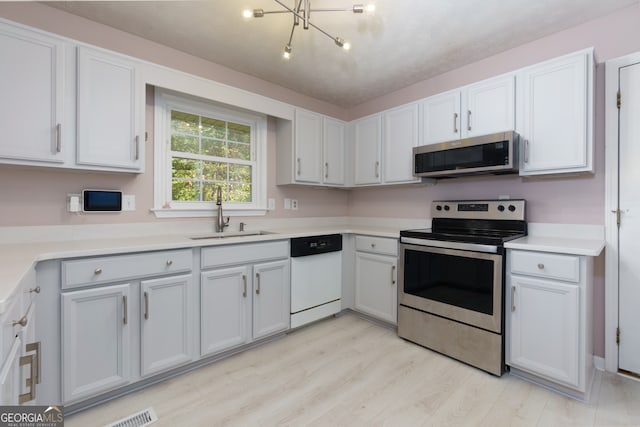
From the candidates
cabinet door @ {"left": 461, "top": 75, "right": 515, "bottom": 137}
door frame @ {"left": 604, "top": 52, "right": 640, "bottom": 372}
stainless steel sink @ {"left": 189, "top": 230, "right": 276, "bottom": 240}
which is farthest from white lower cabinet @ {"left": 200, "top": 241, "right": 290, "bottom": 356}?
door frame @ {"left": 604, "top": 52, "right": 640, "bottom": 372}

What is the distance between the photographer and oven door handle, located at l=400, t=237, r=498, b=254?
2.02 meters

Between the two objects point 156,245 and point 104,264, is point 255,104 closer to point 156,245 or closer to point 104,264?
point 156,245

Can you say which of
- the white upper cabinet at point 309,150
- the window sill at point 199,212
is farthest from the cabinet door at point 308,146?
the window sill at point 199,212

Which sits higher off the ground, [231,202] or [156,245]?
[231,202]

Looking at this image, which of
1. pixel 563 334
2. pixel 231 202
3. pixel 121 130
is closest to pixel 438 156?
pixel 563 334

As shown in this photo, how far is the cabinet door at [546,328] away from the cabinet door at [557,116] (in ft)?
2.73

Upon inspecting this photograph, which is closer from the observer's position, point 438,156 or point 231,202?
point 438,156

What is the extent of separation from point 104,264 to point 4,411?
0.85 meters

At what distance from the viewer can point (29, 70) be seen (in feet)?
5.56

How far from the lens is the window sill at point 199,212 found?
241 cm

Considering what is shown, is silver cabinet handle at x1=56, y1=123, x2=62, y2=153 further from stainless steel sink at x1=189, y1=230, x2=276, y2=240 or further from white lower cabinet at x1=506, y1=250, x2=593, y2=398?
white lower cabinet at x1=506, y1=250, x2=593, y2=398

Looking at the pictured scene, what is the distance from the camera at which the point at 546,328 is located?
1839 millimetres

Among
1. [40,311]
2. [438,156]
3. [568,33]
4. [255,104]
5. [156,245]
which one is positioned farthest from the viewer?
[255,104]

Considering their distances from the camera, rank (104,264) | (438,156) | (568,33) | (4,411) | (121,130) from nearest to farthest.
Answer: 1. (4,411)
2. (104,264)
3. (121,130)
4. (568,33)
5. (438,156)
